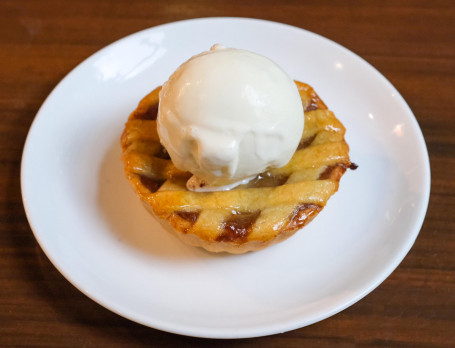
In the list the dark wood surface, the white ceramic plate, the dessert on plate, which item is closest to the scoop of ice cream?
the dessert on plate

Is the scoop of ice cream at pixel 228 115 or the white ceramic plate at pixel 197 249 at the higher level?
the scoop of ice cream at pixel 228 115

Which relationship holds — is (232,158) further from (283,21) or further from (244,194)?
(283,21)

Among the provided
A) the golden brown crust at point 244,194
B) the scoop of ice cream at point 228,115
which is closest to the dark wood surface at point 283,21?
the golden brown crust at point 244,194

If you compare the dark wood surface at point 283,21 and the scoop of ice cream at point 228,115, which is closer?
the scoop of ice cream at point 228,115

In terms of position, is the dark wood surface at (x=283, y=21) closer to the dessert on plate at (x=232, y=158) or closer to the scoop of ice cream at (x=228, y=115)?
the dessert on plate at (x=232, y=158)

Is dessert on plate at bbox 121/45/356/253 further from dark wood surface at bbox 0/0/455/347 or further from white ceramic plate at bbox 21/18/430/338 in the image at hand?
dark wood surface at bbox 0/0/455/347

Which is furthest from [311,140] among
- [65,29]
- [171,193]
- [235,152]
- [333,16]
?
[65,29]
